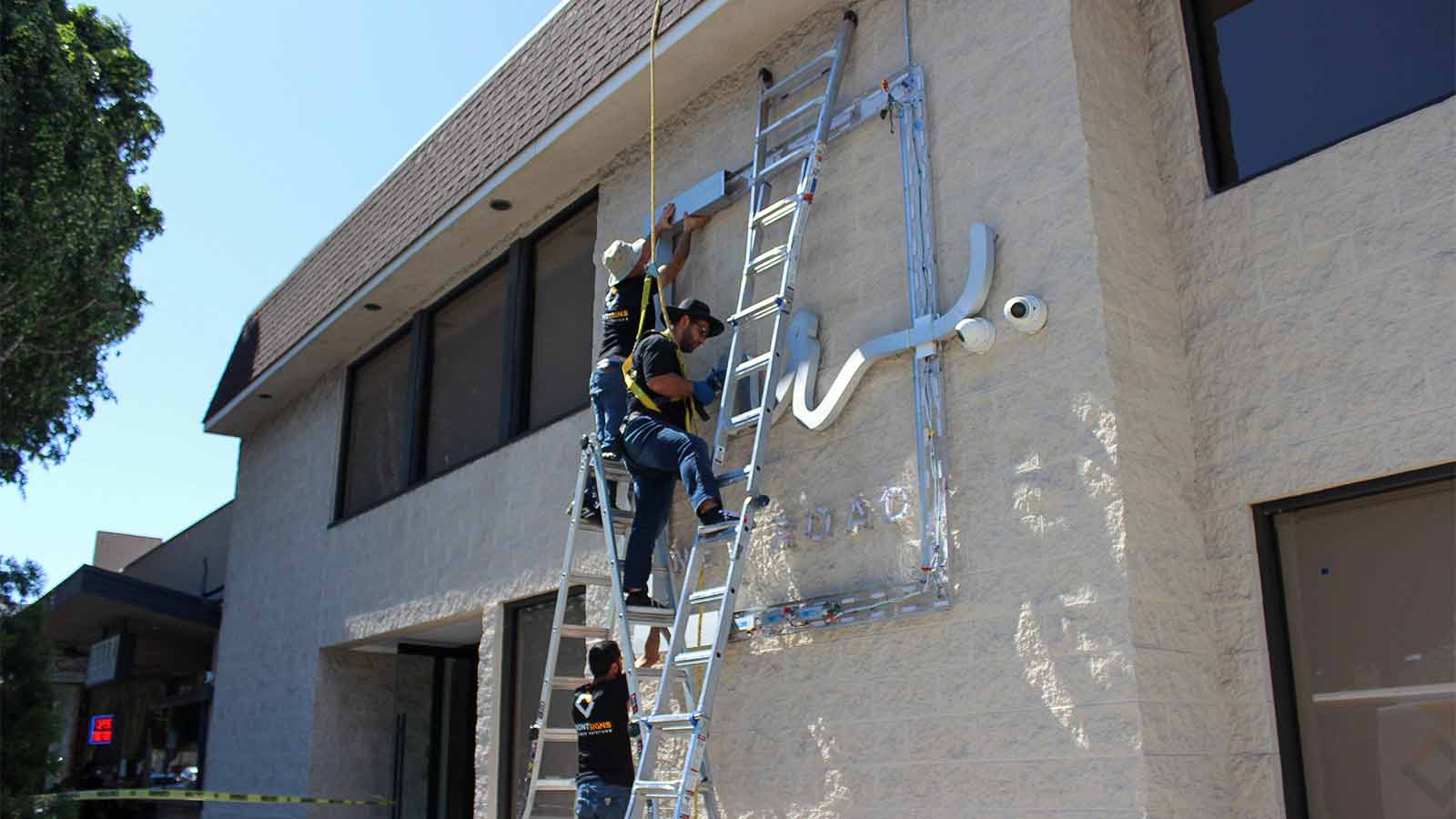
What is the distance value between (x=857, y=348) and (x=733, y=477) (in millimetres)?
904

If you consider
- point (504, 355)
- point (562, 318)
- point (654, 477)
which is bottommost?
point (654, 477)

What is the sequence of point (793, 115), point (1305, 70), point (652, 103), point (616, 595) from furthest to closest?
point (652, 103), point (793, 115), point (616, 595), point (1305, 70)

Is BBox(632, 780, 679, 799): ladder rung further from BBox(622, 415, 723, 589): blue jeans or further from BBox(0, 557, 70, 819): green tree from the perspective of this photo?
→ BBox(0, 557, 70, 819): green tree

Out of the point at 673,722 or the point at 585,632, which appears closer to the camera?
the point at 673,722

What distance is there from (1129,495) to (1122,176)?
1.51m

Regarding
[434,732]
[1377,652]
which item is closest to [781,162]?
[1377,652]

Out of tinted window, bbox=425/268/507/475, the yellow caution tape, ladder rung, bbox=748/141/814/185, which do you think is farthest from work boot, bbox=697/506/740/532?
the yellow caution tape

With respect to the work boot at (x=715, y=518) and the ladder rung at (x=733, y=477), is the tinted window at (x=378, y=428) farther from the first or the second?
the work boot at (x=715, y=518)

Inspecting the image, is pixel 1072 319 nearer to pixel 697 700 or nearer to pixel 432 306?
pixel 697 700

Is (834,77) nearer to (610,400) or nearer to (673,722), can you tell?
(610,400)

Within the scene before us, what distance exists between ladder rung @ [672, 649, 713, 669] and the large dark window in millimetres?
3178

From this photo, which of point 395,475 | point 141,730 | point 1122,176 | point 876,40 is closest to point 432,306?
point 395,475

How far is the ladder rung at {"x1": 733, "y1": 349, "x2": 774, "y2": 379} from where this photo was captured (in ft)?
21.6

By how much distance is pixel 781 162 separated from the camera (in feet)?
23.1
